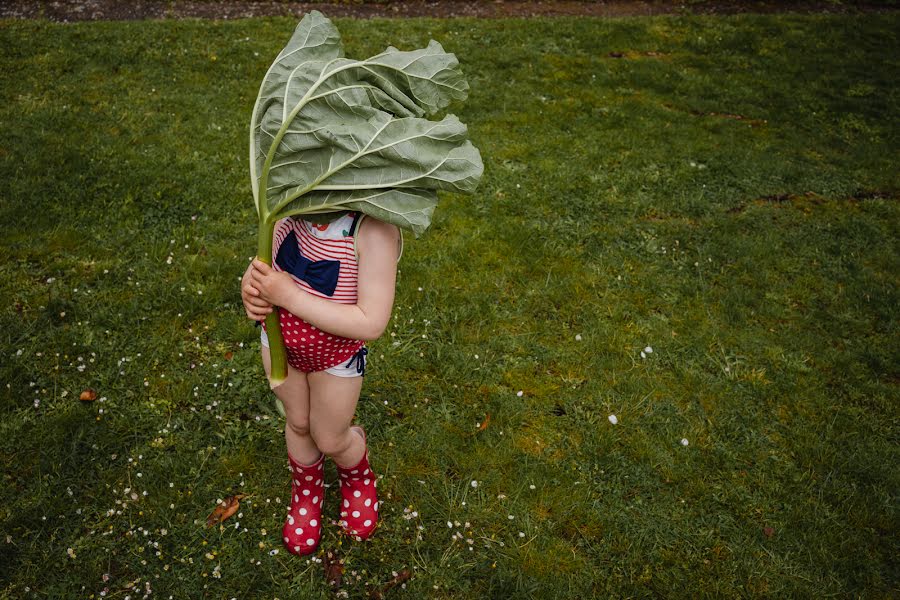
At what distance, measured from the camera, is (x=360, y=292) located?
90.1 inches

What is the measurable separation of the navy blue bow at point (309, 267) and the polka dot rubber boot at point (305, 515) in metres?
1.23

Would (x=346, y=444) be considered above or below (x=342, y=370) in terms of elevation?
below

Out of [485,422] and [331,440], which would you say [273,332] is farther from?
[485,422]

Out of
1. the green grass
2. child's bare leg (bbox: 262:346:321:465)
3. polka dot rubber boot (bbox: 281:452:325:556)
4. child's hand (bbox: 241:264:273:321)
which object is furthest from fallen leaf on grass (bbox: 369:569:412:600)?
child's hand (bbox: 241:264:273:321)

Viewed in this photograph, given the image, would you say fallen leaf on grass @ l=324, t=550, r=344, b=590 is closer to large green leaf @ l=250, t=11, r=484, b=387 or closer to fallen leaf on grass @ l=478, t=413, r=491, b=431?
fallen leaf on grass @ l=478, t=413, r=491, b=431

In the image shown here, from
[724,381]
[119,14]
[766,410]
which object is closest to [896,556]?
[766,410]

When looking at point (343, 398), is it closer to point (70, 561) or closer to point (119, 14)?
point (70, 561)

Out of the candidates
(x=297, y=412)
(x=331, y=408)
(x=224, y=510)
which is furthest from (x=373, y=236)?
(x=224, y=510)

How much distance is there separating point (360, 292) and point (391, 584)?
174 centimetres

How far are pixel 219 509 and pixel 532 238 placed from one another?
3.45 meters

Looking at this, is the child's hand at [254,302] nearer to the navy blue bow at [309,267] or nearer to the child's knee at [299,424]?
the navy blue bow at [309,267]

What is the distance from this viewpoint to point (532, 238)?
5.50 m

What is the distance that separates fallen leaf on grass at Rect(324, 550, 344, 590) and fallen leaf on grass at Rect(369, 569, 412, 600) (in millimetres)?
190

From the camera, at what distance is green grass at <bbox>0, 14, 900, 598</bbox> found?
326cm
